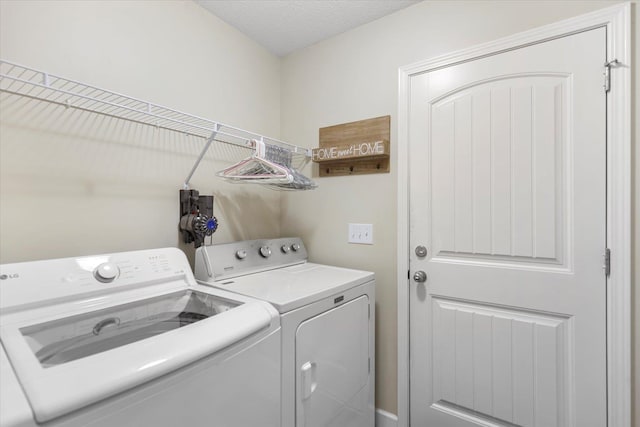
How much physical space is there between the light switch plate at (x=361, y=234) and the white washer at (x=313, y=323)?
0.77 ft

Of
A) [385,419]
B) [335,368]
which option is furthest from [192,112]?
[385,419]

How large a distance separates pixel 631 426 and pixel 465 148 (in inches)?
52.9

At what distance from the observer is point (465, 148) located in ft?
5.22

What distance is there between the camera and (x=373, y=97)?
1918mm

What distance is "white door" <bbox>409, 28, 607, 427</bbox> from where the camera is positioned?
4.33ft

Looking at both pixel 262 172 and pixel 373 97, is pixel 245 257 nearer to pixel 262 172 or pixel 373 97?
pixel 262 172

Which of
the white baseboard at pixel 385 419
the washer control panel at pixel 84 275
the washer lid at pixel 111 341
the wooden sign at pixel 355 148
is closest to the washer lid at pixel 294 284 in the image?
the washer lid at pixel 111 341

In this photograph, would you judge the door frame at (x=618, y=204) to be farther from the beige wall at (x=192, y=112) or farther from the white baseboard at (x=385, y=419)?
the white baseboard at (x=385, y=419)

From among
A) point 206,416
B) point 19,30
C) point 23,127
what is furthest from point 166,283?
point 19,30

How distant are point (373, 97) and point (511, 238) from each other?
1121mm

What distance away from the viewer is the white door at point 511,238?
4.33 feet

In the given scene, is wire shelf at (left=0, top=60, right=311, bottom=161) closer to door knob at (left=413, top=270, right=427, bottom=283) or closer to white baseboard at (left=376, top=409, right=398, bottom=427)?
door knob at (left=413, top=270, right=427, bottom=283)

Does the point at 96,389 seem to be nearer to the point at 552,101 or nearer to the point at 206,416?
the point at 206,416

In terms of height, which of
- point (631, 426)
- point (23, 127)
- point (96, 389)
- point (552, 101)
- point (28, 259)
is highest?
point (552, 101)
